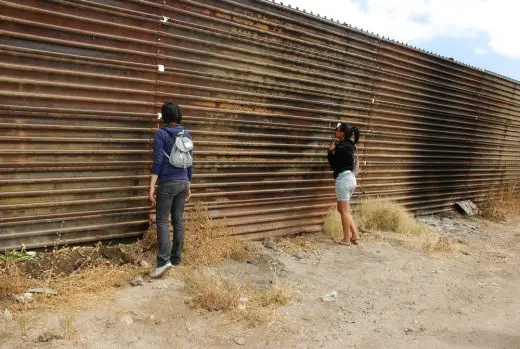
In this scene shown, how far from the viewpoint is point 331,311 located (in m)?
4.38

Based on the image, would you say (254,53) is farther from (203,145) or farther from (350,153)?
(350,153)

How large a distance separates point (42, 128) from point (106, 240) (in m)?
1.34

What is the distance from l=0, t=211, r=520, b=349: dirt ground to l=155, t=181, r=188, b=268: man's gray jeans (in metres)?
0.23

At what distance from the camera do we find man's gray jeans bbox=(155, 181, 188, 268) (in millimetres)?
4563

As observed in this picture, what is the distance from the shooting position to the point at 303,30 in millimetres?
6438

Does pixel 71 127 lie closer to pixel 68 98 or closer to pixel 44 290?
pixel 68 98

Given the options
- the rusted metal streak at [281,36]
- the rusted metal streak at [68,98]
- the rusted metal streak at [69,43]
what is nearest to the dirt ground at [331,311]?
the rusted metal streak at [68,98]

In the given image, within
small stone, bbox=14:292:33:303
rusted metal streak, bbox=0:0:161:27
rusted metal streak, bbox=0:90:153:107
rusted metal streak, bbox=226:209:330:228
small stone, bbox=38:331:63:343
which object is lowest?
small stone, bbox=38:331:63:343

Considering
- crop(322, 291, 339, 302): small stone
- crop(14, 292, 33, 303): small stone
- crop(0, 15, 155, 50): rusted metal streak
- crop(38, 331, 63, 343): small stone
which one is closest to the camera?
crop(38, 331, 63, 343): small stone

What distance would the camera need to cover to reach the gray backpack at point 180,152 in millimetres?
4551

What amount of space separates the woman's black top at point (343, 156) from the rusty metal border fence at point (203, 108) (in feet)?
1.30

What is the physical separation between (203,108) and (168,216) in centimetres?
144

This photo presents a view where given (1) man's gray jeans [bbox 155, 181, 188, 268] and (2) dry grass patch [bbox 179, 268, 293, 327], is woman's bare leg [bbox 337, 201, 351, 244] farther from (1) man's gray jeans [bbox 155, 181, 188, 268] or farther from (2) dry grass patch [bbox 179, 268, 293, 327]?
(1) man's gray jeans [bbox 155, 181, 188, 268]

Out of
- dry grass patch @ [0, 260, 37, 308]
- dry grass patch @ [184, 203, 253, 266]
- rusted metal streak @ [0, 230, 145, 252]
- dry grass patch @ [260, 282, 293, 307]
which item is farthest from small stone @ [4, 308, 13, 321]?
dry grass patch @ [260, 282, 293, 307]
